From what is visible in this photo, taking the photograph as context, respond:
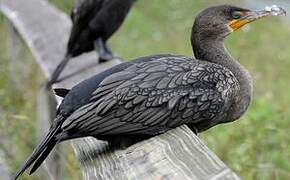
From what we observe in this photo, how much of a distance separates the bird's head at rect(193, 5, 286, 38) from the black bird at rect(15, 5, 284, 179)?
231 millimetres

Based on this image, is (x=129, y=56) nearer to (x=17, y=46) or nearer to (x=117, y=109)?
(x=17, y=46)

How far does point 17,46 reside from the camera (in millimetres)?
6691

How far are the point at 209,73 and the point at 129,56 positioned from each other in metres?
4.72

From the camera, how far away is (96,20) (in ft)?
18.3

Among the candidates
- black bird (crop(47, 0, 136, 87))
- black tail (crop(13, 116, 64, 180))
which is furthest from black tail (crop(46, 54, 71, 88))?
black tail (crop(13, 116, 64, 180))

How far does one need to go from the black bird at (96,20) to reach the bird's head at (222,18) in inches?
78.5

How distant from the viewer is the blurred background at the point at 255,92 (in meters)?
4.56

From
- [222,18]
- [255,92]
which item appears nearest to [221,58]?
[222,18]

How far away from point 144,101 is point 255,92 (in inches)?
166

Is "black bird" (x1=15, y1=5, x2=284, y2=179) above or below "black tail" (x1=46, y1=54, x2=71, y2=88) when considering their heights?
above

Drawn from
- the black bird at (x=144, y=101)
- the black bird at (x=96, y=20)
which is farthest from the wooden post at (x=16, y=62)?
the black bird at (x=144, y=101)

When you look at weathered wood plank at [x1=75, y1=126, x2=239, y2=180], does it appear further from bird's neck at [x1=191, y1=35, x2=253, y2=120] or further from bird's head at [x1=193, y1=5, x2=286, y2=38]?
bird's head at [x1=193, y1=5, x2=286, y2=38]

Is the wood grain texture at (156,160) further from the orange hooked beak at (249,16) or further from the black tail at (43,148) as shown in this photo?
the orange hooked beak at (249,16)

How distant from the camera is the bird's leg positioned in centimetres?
508
